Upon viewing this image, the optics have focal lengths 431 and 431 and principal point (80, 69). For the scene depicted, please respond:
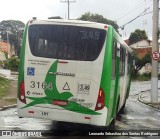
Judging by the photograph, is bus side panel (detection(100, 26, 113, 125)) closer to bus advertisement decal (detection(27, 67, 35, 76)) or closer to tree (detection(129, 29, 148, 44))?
bus advertisement decal (detection(27, 67, 35, 76))

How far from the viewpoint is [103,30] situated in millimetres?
11500

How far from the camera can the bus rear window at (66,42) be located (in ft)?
37.6

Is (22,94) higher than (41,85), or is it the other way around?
(41,85)

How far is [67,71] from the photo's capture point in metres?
11.4

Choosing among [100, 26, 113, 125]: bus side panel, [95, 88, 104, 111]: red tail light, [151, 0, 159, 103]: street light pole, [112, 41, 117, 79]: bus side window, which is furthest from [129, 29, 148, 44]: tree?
[95, 88, 104, 111]: red tail light

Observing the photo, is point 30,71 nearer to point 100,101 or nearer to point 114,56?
point 100,101

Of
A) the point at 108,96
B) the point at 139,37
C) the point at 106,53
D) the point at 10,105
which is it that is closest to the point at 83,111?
the point at 108,96

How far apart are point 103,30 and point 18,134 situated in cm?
368

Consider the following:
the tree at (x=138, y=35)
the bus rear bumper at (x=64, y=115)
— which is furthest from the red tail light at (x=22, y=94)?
the tree at (x=138, y=35)

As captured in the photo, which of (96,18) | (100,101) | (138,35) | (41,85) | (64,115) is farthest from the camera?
(138,35)

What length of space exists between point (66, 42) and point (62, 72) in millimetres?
833

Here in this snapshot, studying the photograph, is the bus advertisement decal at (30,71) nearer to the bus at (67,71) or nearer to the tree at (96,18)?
the bus at (67,71)

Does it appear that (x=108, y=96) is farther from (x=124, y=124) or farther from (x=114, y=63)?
(x=124, y=124)

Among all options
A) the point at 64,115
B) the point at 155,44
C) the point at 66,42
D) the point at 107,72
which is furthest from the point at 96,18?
the point at 64,115
